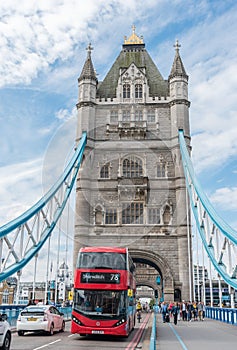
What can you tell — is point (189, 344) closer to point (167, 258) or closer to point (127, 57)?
point (167, 258)

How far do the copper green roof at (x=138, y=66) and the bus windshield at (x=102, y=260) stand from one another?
26984mm

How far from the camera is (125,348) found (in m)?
11.7

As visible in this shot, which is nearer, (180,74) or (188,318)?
(188,318)

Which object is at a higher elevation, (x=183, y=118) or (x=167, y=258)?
(x=183, y=118)

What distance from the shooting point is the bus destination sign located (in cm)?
1431

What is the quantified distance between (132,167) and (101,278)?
2255 centimetres

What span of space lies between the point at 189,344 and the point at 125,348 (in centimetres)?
220

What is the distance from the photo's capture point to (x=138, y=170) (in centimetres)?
3622

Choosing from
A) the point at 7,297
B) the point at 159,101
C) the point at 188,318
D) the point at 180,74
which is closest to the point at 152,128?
the point at 159,101

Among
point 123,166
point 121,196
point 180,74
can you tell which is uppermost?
point 180,74

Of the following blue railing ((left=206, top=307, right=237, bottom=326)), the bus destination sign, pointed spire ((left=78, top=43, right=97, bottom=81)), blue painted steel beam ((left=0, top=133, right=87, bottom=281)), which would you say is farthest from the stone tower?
the bus destination sign

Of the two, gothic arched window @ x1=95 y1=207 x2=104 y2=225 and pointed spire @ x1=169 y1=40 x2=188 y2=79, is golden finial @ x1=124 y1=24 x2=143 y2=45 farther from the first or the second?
gothic arched window @ x1=95 y1=207 x2=104 y2=225

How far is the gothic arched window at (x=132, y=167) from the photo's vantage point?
36062 mm

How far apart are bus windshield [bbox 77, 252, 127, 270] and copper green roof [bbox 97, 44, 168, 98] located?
2698 centimetres
